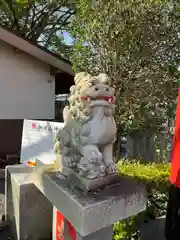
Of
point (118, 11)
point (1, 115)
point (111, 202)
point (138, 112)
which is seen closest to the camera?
point (111, 202)

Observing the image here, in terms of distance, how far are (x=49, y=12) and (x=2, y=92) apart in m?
7.61

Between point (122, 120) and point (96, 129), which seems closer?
point (96, 129)

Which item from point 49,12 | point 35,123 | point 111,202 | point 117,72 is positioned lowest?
point 111,202

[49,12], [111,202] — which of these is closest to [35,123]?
[111,202]

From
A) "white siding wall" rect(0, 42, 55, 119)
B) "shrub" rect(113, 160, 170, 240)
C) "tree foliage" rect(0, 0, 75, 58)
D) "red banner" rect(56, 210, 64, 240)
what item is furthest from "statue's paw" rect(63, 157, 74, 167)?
"tree foliage" rect(0, 0, 75, 58)

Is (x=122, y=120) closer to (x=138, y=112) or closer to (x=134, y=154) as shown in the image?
(x=138, y=112)

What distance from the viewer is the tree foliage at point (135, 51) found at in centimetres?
528

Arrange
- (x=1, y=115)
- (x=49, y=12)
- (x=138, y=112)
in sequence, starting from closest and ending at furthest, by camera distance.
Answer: (x=138, y=112)
(x=1, y=115)
(x=49, y=12)

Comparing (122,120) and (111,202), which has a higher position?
(122,120)

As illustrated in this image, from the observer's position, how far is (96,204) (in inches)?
88.7

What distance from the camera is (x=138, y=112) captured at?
5680 mm

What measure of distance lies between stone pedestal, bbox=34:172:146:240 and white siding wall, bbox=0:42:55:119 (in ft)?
20.2

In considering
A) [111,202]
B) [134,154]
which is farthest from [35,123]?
[111,202]

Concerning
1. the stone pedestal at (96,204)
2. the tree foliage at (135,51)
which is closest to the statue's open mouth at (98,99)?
the stone pedestal at (96,204)
